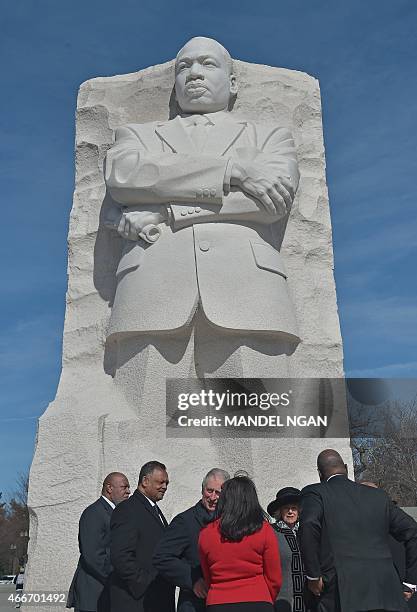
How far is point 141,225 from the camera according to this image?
5.84 m

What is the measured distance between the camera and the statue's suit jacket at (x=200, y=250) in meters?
5.59

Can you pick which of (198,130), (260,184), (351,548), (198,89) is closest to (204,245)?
(260,184)

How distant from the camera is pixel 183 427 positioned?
224 inches

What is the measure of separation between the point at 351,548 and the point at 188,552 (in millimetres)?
694

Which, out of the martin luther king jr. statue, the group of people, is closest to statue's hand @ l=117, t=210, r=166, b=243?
the martin luther king jr. statue

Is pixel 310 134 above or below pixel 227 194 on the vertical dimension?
above

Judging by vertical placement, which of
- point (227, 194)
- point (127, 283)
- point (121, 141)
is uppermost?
point (121, 141)

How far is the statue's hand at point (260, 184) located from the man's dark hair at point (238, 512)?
3172mm

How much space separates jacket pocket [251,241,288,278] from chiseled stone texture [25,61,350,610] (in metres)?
0.42

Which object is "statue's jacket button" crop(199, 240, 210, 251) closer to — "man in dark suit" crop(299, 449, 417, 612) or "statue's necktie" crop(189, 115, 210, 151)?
"statue's necktie" crop(189, 115, 210, 151)

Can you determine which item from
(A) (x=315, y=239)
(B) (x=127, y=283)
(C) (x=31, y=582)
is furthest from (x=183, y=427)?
(A) (x=315, y=239)

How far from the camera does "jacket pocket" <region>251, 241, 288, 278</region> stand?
5723mm

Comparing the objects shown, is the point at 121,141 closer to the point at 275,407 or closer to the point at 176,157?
the point at 176,157

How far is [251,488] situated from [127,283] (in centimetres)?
311
